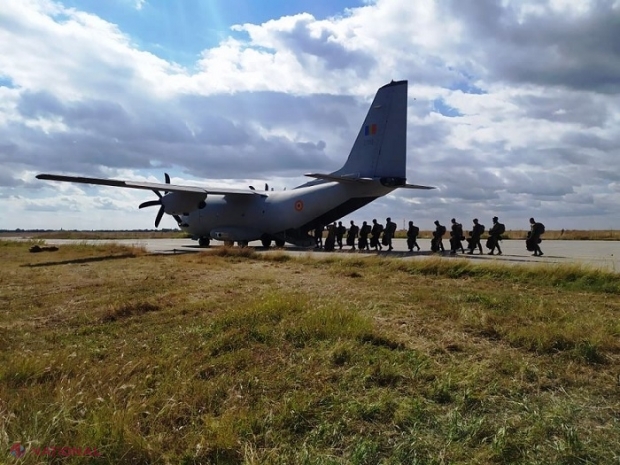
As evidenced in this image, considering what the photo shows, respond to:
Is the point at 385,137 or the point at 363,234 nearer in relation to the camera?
the point at 385,137

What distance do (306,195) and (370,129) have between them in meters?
5.06

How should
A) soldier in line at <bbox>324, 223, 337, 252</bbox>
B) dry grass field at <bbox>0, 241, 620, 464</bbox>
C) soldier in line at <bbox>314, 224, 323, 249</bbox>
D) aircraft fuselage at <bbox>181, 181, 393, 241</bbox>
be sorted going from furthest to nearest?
soldier in line at <bbox>314, 224, 323, 249</bbox> → soldier in line at <bbox>324, 223, 337, 252</bbox> → aircraft fuselage at <bbox>181, 181, 393, 241</bbox> → dry grass field at <bbox>0, 241, 620, 464</bbox>

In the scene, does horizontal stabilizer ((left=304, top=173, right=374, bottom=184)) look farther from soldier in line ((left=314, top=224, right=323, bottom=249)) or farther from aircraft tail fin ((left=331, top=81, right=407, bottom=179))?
soldier in line ((left=314, top=224, right=323, bottom=249))

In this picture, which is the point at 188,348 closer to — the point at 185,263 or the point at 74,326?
the point at 74,326

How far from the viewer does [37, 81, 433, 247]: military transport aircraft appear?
22.4 metres

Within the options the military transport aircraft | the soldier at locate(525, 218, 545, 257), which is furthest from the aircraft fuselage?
the soldier at locate(525, 218, 545, 257)

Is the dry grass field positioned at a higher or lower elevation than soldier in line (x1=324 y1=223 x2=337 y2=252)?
lower

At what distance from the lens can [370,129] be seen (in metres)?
23.2

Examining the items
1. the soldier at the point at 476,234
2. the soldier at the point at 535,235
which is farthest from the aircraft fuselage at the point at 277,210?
the soldier at the point at 535,235

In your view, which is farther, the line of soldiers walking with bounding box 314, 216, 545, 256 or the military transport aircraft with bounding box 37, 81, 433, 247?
the military transport aircraft with bounding box 37, 81, 433, 247

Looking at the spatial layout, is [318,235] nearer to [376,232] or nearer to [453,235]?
[376,232]

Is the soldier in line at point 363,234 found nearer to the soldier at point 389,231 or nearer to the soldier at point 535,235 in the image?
the soldier at point 389,231

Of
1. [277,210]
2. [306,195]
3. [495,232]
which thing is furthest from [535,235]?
[277,210]

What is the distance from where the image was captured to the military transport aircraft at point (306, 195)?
2239cm
